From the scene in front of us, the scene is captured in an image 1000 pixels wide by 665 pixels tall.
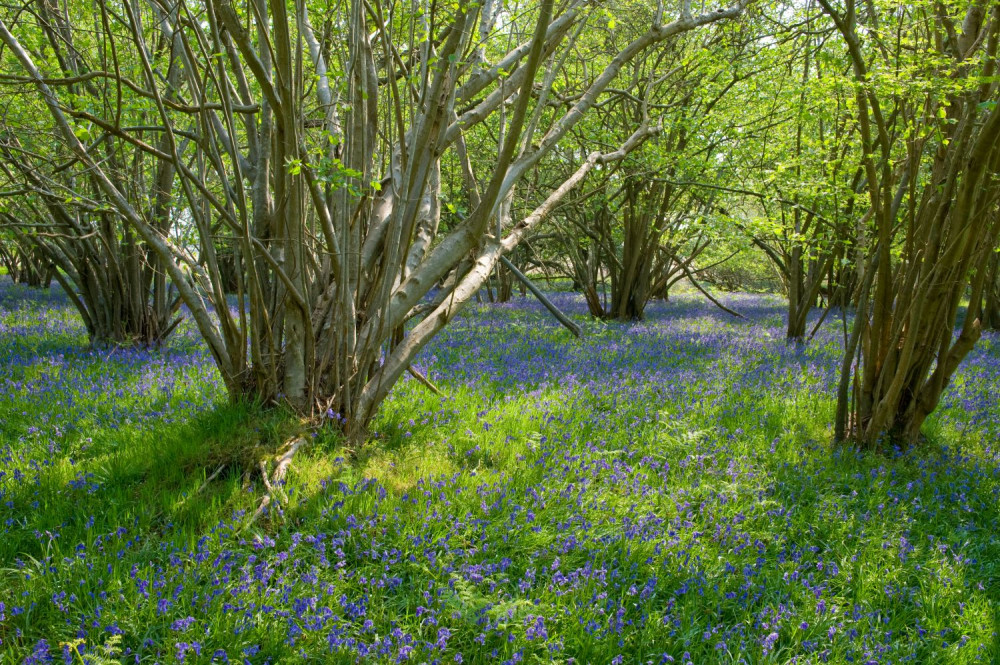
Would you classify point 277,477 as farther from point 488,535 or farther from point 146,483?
point 488,535

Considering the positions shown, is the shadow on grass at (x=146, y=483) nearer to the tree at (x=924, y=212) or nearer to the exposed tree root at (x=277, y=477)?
the exposed tree root at (x=277, y=477)

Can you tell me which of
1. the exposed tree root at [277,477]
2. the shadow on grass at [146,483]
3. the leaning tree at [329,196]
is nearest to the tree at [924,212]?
the leaning tree at [329,196]

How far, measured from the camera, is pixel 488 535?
10.8ft

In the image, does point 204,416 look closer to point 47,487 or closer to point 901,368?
point 47,487

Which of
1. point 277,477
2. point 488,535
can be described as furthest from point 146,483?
point 488,535

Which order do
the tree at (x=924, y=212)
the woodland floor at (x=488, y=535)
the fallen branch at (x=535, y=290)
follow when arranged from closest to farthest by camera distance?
the woodland floor at (x=488, y=535)
the tree at (x=924, y=212)
the fallen branch at (x=535, y=290)

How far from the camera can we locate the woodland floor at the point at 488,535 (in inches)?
99.5

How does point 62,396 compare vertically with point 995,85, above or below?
below

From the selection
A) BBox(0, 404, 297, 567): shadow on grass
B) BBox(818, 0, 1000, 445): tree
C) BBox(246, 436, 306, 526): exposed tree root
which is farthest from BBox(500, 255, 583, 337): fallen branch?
BBox(818, 0, 1000, 445): tree

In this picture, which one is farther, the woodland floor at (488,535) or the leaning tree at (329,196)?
the leaning tree at (329,196)

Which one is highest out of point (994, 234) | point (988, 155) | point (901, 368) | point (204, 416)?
point (988, 155)

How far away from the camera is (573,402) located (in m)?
5.93

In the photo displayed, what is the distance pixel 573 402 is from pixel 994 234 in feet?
12.0

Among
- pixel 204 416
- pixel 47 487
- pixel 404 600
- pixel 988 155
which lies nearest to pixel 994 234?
pixel 988 155
